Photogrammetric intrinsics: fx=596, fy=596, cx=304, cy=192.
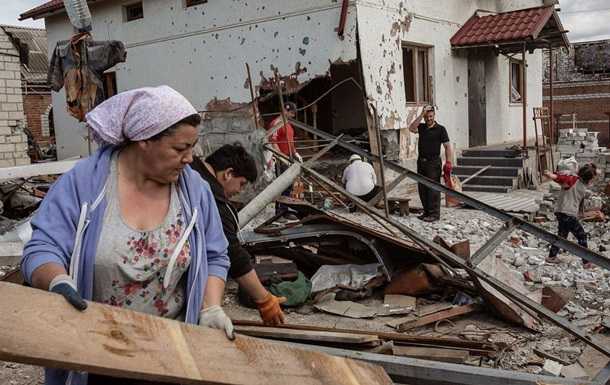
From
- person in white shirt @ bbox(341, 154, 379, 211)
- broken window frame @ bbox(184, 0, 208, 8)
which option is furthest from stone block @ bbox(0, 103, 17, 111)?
person in white shirt @ bbox(341, 154, 379, 211)

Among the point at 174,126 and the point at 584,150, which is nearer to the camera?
the point at 174,126

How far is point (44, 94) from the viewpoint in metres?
24.2

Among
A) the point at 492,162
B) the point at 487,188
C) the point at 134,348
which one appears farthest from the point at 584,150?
the point at 134,348

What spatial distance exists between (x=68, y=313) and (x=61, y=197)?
409mm

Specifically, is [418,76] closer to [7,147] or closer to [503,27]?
[503,27]

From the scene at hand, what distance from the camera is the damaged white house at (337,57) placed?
1092 cm

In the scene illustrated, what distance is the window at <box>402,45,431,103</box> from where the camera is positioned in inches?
487

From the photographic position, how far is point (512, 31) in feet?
41.3

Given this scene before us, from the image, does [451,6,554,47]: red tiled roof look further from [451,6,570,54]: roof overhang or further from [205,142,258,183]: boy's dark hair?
[205,142,258,183]: boy's dark hair

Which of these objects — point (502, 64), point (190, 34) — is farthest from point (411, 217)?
point (502, 64)

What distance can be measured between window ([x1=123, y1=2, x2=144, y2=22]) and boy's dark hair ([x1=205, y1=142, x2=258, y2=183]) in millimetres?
11865

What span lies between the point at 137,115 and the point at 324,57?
9.39 m

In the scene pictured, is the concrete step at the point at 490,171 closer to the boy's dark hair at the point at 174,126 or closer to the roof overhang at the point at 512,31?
the roof overhang at the point at 512,31

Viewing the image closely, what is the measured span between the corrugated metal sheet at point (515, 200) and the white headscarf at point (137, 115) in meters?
8.31
